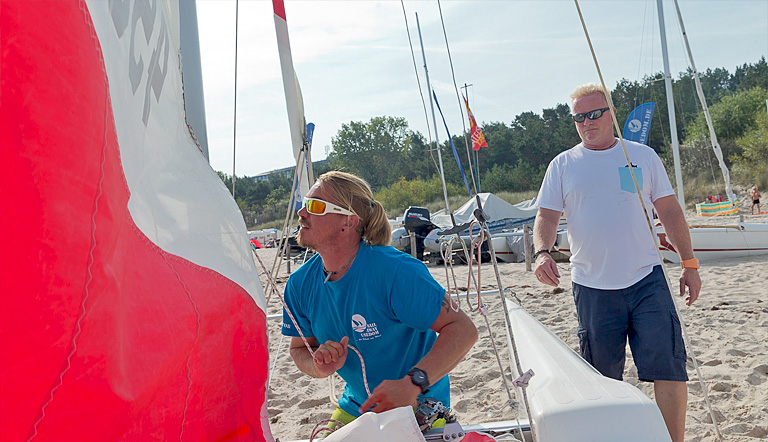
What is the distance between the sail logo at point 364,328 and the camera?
1816 millimetres

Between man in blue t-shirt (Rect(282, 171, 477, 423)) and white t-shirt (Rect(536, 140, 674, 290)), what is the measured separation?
1.05m

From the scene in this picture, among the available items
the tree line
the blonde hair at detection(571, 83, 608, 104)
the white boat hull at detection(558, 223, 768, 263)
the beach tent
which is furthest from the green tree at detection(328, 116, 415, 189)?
the blonde hair at detection(571, 83, 608, 104)

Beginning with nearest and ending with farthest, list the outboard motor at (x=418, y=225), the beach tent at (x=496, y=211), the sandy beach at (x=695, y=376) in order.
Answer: the sandy beach at (x=695, y=376), the outboard motor at (x=418, y=225), the beach tent at (x=496, y=211)

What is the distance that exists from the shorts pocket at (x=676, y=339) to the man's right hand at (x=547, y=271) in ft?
1.63

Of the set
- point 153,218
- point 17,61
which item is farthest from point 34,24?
point 153,218

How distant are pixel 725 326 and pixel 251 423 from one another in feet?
16.7

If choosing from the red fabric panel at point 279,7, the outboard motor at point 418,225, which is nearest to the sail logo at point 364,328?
the red fabric panel at point 279,7

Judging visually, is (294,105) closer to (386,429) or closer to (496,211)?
(386,429)

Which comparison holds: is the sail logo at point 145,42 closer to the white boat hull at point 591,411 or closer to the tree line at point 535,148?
the white boat hull at point 591,411

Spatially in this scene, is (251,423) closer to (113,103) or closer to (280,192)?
(113,103)

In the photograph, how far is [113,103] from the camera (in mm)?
921

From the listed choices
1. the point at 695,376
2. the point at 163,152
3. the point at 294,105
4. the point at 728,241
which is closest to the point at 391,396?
the point at 163,152

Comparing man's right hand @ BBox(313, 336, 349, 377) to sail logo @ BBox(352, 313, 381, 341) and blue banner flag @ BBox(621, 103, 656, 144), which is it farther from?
blue banner flag @ BBox(621, 103, 656, 144)

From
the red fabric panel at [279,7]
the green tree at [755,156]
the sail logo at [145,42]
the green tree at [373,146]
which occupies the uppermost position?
the green tree at [373,146]
